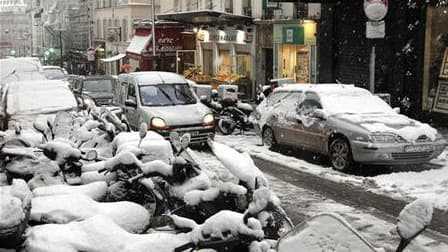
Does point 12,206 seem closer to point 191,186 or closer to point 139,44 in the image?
point 191,186

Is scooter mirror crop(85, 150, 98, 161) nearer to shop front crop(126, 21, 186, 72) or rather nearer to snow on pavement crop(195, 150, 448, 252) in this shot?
snow on pavement crop(195, 150, 448, 252)

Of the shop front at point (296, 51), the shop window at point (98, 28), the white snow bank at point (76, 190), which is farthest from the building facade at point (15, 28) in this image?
the white snow bank at point (76, 190)

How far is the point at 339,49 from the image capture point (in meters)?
21.5

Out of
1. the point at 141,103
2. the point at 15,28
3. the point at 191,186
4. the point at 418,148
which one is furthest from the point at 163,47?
the point at 15,28

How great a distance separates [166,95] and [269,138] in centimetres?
267

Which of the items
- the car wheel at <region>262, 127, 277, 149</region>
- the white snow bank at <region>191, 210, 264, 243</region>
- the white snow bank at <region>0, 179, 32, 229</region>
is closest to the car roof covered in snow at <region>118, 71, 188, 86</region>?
the car wheel at <region>262, 127, 277, 149</region>

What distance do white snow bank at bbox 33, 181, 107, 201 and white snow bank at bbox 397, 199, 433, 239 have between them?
239 centimetres

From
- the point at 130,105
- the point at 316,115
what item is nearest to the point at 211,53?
the point at 130,105

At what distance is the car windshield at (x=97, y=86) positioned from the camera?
23.3 metres

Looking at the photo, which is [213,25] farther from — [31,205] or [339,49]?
[31,205]

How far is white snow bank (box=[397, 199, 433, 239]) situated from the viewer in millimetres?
2662

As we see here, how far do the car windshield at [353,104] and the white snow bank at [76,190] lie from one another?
322 inches

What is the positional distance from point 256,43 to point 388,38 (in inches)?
403

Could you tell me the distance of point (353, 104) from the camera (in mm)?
12570
